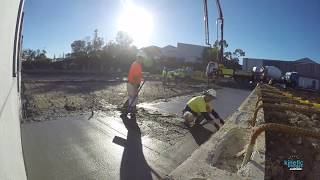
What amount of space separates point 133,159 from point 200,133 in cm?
257

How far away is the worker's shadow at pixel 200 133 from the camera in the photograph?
6380 mm

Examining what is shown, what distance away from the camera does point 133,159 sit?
4.71 m

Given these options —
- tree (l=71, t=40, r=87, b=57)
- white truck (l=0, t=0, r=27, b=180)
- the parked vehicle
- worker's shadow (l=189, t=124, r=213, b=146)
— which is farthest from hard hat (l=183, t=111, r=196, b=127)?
tree (l=71, t=40, r=87, b=57)

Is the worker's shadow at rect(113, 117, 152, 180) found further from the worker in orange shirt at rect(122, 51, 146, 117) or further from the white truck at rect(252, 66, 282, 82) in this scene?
the white truck at rect(252, 66, 282, 82)

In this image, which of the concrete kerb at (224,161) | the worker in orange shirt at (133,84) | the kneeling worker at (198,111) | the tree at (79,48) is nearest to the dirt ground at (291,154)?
the concrete kerb at (224,161)

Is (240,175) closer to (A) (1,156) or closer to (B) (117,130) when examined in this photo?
(A) (1,156)

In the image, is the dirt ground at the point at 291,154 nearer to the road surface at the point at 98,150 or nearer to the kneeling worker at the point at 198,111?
the road surface at the point at 98,150

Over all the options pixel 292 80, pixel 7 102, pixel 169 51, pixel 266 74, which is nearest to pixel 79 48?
pixel 266 74

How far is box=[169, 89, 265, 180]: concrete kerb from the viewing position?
307 cm

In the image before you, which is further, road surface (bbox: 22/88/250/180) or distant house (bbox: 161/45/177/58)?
distant house (bbox: 161/45/177/58)

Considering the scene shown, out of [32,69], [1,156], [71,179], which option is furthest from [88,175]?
[32,69]

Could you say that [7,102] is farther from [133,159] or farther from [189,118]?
[189,118]

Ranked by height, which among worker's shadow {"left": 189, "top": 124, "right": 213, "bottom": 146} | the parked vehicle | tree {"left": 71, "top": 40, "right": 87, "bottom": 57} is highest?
tree {"left": 71, "top": 40, "right": 87, "bottom": 57}

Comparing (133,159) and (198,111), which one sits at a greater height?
(198,111)
